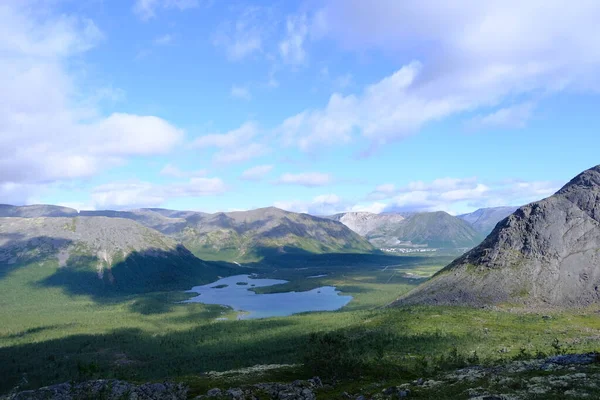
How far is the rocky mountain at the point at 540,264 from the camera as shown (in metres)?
165

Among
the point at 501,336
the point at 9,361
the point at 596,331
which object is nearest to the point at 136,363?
the point at 9,361

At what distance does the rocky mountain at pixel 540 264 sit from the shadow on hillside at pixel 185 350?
191 feet

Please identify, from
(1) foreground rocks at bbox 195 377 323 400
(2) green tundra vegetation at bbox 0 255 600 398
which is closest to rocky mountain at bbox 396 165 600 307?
(2) green tundra vegetation at bbox 0 255 600 398

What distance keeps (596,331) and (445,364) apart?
6086 centimetres

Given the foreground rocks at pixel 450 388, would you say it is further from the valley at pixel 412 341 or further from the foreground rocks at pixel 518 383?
the valley at pixel 412 341

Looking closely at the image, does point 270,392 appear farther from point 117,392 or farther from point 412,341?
point 412,341

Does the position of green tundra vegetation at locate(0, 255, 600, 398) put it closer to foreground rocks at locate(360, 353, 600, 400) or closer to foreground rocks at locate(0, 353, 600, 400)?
foreground rocks at locate(0, 353, 600, 400)

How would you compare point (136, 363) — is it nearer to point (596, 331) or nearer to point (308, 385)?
point (308, 385)

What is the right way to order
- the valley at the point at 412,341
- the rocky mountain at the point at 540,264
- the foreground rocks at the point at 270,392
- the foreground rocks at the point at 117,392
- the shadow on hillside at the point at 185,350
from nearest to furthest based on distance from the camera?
the foreground rocks at the point at 270,392 < the valley at the point at 412,341 < the foreground rocks at the point at 117,392 < the shadow on hillside at the point at 185,350 < the rocky mountain at the point at 540,264

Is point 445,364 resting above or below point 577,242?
below

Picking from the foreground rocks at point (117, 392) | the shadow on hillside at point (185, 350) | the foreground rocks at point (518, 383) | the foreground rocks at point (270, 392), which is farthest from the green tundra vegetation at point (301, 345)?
the foreground rocks at point (518, 383)

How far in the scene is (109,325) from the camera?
622ft

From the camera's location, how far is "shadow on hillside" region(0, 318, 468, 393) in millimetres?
117062

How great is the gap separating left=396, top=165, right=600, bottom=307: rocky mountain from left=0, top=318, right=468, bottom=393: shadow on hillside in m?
58.4
